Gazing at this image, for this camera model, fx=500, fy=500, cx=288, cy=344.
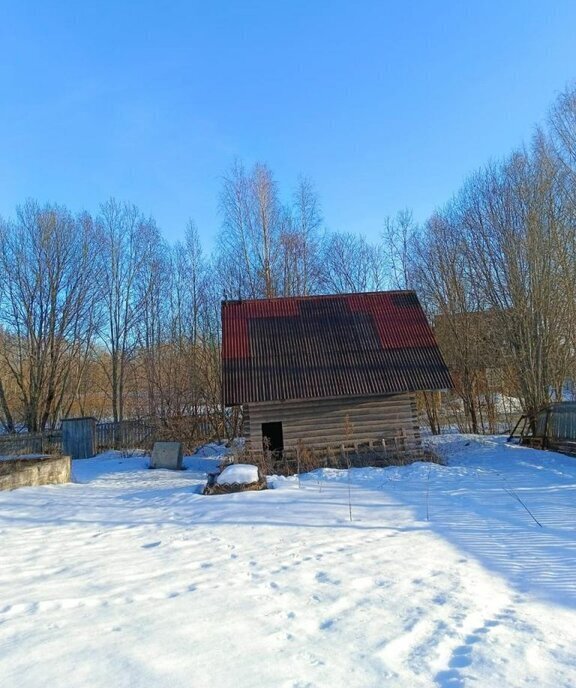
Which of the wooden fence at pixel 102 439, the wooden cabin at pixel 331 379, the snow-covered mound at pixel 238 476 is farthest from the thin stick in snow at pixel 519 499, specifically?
the wooden fence at pixel 102 439

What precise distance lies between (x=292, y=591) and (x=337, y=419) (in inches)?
467

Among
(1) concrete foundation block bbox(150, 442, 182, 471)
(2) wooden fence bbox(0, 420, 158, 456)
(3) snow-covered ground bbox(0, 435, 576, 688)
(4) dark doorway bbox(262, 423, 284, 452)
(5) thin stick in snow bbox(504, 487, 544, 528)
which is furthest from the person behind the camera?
(2) wooden fence bbox(0, 420, 158, 456)

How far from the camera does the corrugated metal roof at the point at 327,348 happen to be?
16.1 meters

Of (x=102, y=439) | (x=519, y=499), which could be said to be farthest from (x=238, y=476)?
(x=102, y=439)

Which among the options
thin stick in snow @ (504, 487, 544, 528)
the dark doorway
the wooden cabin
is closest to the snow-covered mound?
the wooden cabin

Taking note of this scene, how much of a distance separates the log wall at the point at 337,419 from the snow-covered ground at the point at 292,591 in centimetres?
646

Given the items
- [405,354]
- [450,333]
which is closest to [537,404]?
[405,354]

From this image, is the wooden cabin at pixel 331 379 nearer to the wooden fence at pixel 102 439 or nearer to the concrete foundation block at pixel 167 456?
the concrete foundation block at pixel 167 456

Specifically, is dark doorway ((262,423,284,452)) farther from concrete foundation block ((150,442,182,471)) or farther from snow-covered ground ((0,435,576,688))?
snow-covered ground ((0,435,576,688))

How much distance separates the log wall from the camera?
16328 millimetres

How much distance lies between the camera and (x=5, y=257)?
28391 mm

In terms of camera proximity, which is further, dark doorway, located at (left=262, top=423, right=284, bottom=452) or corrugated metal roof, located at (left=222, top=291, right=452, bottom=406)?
dark doorway, located at (left=262, top=423, right=284, bottom=452)

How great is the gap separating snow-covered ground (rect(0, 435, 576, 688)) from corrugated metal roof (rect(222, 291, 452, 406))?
6493mm

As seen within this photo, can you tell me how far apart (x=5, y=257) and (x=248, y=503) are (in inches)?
1011
